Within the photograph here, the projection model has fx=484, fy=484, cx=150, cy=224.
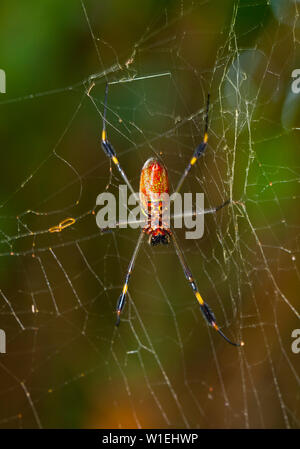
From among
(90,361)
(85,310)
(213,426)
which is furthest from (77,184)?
(213,426)

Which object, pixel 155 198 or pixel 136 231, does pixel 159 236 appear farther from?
pixel 136 231

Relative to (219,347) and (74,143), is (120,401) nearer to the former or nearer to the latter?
(219,347)
